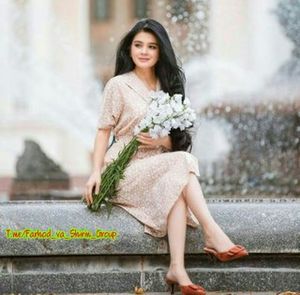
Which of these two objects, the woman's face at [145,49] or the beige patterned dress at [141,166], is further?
the woman's face at [145,49]

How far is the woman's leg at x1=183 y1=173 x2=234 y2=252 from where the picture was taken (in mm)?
4113

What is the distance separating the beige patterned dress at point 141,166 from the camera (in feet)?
13.8

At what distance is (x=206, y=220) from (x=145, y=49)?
3.01ft

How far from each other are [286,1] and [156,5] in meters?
8.15

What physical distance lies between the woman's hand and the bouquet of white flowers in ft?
0.06

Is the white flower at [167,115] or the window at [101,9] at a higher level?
the window at [101,9]

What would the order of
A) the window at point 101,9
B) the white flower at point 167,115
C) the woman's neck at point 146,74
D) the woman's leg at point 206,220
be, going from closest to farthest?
the woman's leg at point 206,220
the white flower at point 167,115
the woman's neck at point 146,74
the window at point 101,9

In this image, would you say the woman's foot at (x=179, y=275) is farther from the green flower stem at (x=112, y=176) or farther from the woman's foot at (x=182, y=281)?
the green flower stem at (x=112, y=176)

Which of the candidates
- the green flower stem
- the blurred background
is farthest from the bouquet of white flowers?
the blurred background

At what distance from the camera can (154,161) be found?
14.2 ft

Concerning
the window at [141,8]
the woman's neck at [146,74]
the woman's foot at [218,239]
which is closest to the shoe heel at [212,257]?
the woman's foot at [218,239]

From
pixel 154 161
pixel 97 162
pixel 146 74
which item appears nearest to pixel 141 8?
pixel 146 74

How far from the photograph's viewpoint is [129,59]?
4.64 metres

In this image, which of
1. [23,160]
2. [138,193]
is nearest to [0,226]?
[138,193]
